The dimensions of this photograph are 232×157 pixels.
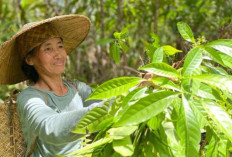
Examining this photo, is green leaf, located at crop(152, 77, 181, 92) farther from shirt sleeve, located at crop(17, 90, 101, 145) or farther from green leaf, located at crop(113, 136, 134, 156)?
shirt sleeve, located at crop(17, 90, 101, 145)

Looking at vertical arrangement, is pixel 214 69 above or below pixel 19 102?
above

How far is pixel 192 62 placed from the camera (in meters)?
0.80

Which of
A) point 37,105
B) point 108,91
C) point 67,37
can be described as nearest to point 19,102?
point 37,105

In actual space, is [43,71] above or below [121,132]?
below

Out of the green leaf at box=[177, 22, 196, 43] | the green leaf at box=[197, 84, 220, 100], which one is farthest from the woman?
the green leaf at box=[197, 84, 220, 100]

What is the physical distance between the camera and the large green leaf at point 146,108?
687mm

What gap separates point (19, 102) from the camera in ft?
4.90

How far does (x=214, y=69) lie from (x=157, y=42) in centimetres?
31

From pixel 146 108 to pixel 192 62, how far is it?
0.18m

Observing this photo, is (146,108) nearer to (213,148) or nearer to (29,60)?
(213,148)

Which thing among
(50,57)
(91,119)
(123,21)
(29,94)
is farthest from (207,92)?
(123,21)

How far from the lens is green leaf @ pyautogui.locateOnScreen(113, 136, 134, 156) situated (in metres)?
0.74

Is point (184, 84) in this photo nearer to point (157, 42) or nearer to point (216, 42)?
point (216, 42)

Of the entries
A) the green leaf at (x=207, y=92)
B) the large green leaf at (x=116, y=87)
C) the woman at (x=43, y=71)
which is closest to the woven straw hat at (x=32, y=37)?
the woman at (x=43, y=71)
